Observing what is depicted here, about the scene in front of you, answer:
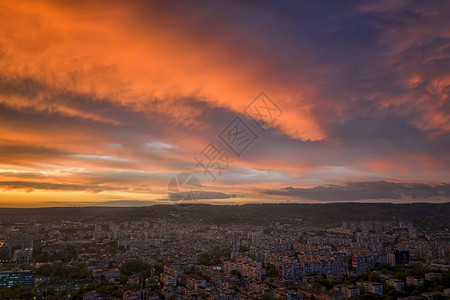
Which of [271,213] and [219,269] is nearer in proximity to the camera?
[219,269]

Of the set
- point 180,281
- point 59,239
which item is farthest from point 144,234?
point 180,281

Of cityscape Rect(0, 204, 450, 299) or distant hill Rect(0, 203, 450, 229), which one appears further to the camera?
distant hill Rect(0, 203, 450, 229)

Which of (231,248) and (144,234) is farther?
(144,234)

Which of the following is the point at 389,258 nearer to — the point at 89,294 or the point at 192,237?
the point at 89,294

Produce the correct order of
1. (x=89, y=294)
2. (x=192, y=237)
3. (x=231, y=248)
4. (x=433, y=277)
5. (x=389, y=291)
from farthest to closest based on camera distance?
(x=192, y=237), (x=231, y=248), (x=433, y=277), (x=389, y=291), (x=89, y=294)

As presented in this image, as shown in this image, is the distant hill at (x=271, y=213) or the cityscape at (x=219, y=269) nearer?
the cityscape at (x=219, y=269)

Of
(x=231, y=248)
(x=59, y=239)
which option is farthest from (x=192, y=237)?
(x=59, y=239)

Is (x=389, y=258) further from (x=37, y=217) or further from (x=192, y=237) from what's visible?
(x=37, y=217)

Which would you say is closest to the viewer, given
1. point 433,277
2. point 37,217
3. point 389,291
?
point 389,291

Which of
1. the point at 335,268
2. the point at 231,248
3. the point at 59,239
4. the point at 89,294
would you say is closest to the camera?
the point at 89,294
